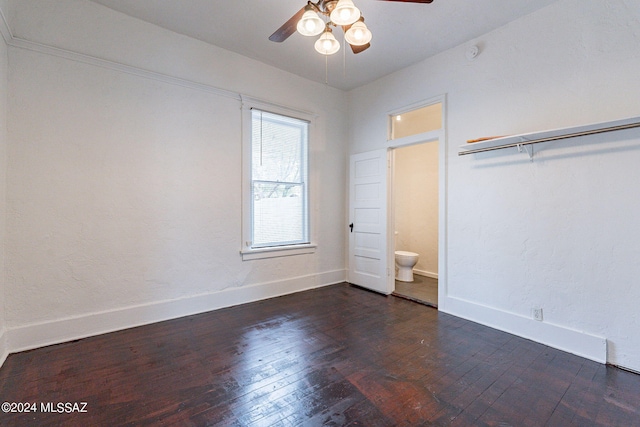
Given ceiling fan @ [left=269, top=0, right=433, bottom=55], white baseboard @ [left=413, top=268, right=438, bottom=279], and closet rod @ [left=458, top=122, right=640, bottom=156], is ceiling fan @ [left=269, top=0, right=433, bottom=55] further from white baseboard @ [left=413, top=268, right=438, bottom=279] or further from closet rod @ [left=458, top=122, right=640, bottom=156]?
white baseboard @ [left=413, top=268, right=438, bottom=279]

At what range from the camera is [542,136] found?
253 centimetres

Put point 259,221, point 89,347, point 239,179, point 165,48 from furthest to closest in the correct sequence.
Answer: point 259,221, point 239,179, point 165,48, point 89,347

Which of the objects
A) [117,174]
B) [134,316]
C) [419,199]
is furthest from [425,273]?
[117,174]

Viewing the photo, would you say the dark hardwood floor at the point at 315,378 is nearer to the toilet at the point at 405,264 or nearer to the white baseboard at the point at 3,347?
the white baseboard at the point at 3,347

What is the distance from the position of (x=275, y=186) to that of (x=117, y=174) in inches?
69.9

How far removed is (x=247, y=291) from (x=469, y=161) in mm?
3078

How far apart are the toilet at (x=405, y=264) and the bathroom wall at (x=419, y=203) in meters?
0.57

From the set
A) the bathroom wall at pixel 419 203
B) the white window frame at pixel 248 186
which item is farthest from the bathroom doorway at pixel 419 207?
the white window frame at pixel 248 186

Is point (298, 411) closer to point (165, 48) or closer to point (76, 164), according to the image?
point (76, 164)

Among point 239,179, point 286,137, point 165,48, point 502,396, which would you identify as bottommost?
point 502,396

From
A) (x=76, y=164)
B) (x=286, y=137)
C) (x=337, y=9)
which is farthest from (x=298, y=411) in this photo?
(x=286, y=137)

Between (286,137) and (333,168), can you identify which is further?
(333,168)

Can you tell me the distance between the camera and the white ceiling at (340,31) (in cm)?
264

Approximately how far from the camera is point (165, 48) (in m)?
3.04
